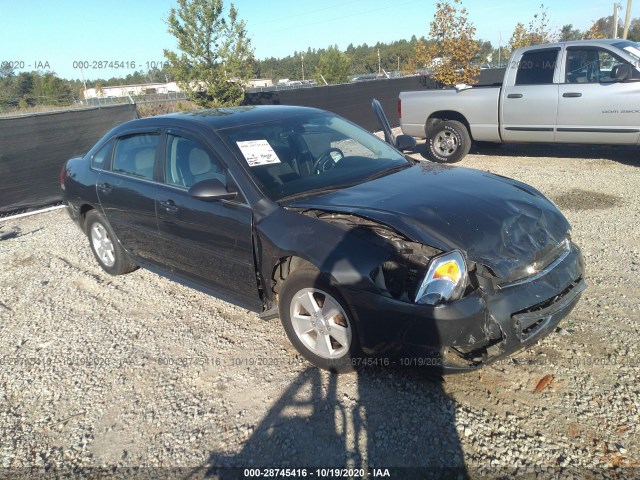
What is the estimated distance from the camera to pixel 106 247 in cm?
536

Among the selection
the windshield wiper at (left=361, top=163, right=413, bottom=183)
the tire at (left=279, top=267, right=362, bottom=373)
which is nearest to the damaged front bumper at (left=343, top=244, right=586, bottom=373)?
the tire at (left=279, top=267, right=362, bottom=373)

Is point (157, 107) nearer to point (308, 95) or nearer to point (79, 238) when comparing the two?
point (308, 95)

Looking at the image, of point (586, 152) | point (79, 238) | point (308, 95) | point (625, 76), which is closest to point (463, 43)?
point (308, 95)

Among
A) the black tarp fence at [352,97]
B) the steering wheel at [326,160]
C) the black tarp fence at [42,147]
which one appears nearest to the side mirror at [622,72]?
the black tarp fence at [352,97]

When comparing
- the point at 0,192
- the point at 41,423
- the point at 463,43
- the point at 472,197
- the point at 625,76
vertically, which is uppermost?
the point at 463,43

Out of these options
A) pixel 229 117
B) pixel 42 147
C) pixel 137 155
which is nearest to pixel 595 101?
pixel 229 117

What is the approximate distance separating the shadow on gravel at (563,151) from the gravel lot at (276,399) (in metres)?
5.13

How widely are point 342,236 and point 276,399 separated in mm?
1087

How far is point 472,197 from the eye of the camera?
343 centimetres

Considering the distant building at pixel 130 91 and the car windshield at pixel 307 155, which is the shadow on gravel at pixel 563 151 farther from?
the distant building at pixel 130 91

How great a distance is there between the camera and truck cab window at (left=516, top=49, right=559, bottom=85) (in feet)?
28.1

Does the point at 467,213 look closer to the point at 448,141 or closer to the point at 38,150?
the point at 448,141

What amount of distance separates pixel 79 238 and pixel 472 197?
18.2 feet

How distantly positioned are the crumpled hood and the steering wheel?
0.41 metres
